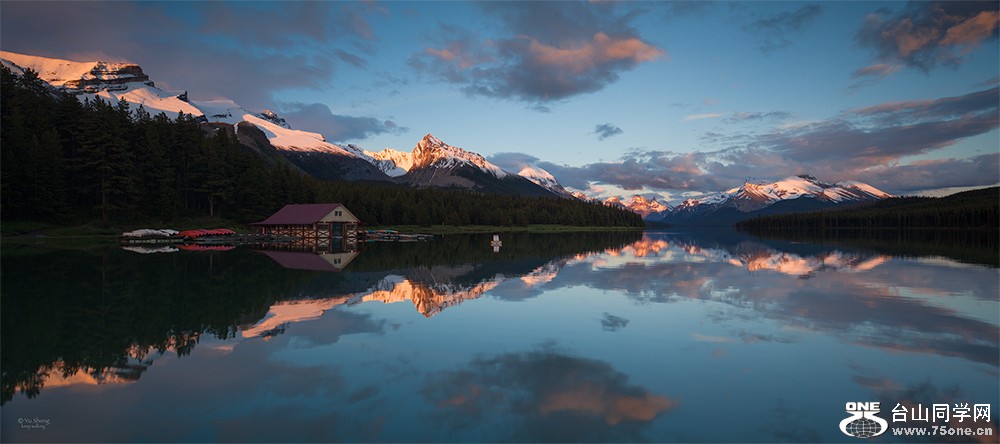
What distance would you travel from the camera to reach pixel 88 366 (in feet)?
39.9

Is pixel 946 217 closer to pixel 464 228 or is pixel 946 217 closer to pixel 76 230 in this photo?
pixel 464 228

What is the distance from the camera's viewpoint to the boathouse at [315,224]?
7862 cm

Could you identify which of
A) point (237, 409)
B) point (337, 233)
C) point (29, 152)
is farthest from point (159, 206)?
point (237, 409)

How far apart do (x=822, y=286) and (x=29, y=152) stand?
296 ft

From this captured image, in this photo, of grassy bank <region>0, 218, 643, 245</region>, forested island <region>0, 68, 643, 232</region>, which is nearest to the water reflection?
grassy bank <region>0, 218, 643, 245</region>

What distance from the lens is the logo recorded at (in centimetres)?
880

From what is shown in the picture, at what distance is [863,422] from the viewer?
9.13 metres

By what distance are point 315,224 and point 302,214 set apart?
234 inches

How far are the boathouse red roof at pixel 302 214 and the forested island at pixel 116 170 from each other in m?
12.0

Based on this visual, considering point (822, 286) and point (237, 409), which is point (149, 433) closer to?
point (237, 409)

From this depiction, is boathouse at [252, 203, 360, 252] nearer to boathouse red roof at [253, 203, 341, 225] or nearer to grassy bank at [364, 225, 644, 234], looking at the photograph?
boathouse red roof at [253, 203, 341, 225]

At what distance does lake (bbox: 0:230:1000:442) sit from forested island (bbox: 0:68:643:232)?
177 feet

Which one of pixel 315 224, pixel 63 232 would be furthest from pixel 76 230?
pixel 315 224

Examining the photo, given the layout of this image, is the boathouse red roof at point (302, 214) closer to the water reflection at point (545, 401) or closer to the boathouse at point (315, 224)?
the boathouse at point (315, 224)
